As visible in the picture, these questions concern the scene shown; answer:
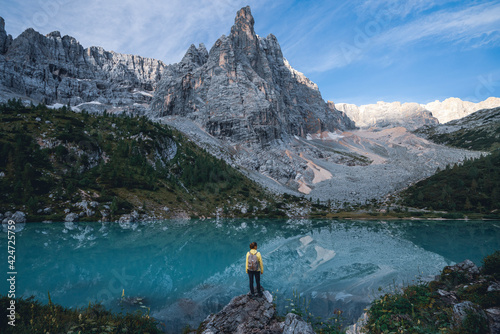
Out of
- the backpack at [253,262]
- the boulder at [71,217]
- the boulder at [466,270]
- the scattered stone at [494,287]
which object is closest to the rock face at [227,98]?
the boulder at [71,217]

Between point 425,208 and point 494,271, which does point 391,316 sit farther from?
point 425,208

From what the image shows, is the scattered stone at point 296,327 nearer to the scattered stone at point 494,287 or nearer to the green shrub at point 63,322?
the green shrub at point 63,322

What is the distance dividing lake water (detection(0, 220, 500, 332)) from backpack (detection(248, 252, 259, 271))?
452cm

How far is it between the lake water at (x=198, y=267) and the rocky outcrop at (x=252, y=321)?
10.6ft

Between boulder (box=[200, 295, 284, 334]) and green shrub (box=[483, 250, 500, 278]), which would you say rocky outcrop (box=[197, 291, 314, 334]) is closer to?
boulder (box=[200, 295, 284, 334])

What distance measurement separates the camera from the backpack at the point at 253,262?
42.4 feet

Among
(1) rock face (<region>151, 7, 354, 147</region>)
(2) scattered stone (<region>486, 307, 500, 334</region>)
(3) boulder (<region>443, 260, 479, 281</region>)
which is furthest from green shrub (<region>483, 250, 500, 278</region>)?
(1) rock face (<region>151, 7, 354, 147</region>)

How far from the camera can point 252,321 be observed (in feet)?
34.8

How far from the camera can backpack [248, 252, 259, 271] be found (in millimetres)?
12918

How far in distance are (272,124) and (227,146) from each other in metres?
41.7

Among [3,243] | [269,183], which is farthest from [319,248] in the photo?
[269,183]

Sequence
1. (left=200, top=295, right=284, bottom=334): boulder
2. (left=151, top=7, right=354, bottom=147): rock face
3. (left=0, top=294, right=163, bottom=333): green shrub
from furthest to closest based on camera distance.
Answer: (left=151, top=7, right=354, bottom=147): rock face, (left=200, top=295, right=284, bottom=334): boulder, (left=0, top=294, right=163, bottom=333): green shrub

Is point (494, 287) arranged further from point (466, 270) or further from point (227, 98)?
point (227, 98)

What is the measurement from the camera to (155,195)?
64500 millimetres
